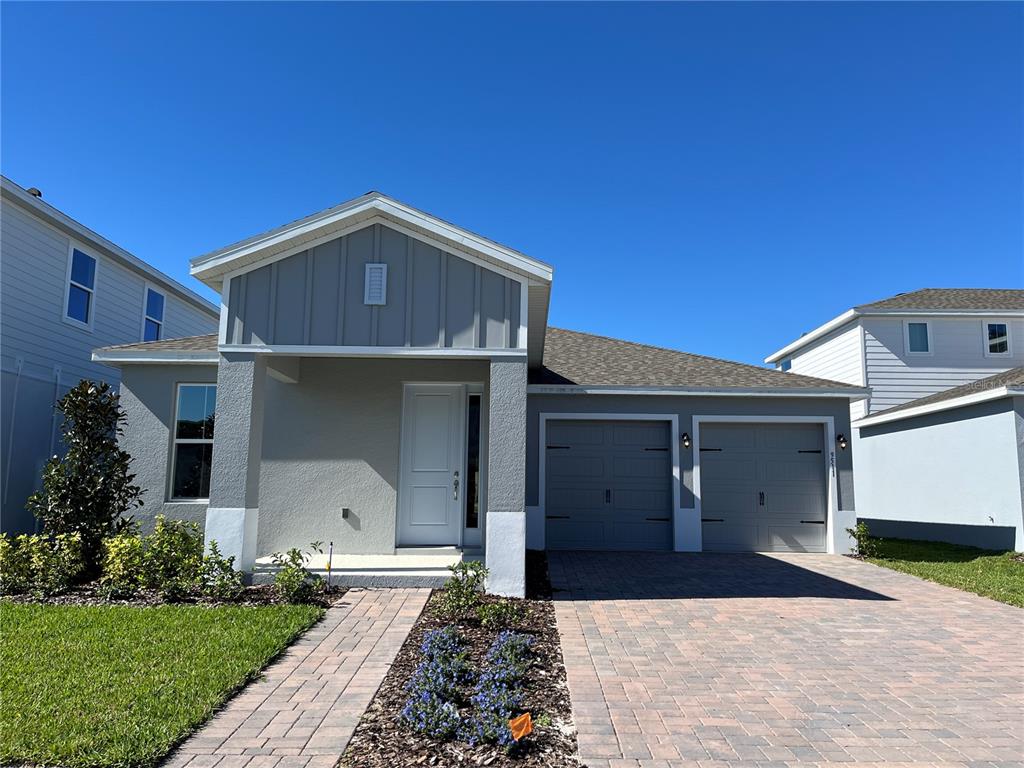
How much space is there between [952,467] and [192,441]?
49.0ft

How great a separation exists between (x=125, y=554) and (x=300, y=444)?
106 inches

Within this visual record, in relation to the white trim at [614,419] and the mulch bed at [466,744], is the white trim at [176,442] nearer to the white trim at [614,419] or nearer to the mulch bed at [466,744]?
the white trim at [614,419]

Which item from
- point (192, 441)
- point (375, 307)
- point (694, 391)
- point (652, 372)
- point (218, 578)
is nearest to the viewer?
point (218, 578)

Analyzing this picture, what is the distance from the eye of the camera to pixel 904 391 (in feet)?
54.0

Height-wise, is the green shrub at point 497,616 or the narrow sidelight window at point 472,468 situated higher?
the narrow sidelight window at point 472,468

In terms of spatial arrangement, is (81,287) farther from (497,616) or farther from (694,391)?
(694,391)

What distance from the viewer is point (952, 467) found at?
1296 cm

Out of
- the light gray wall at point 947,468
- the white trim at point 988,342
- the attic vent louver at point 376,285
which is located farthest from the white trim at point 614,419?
the white trim at point 988,342

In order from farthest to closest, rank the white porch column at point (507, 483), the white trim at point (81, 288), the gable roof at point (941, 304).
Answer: the gable roof at point (941, 304)
the white trim at point (81, 288)
the white porch column at point (507, 483)

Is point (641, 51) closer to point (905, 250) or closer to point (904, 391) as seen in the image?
point (905, 250)

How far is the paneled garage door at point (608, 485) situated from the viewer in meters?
11.3

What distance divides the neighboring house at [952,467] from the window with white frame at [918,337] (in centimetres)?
227

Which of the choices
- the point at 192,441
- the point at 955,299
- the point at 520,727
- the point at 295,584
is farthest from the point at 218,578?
the point at 955,299

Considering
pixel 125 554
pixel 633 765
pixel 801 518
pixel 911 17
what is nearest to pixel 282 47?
pixel 125 554
